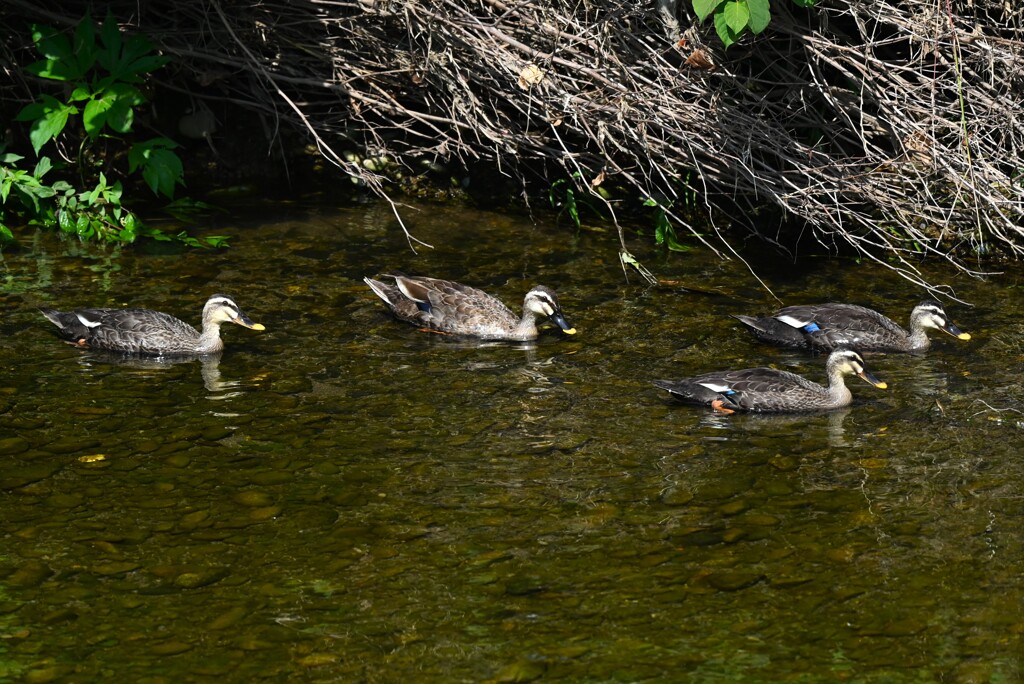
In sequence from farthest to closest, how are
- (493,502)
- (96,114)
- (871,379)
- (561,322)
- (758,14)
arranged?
(96,114) < (561,322) < (758,14) < (871,379) < (493,502)

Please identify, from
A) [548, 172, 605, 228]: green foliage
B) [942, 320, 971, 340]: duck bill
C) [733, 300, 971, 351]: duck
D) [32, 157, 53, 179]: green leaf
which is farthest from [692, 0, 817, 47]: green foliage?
[32, 157, 53, 179]: green leaf

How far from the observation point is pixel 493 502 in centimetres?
785

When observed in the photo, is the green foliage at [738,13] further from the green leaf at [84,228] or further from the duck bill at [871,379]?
the green leaf at [84,228]

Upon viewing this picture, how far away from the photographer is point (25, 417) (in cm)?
897

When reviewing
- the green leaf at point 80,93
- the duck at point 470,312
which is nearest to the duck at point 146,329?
the duck at point 470,312

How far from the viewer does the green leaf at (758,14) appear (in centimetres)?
985

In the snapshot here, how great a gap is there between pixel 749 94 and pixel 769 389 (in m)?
4.19

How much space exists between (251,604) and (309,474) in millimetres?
1593

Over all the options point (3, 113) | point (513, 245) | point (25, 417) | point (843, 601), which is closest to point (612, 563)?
point (843, 601)

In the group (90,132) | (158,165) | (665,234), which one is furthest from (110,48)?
(665,234)

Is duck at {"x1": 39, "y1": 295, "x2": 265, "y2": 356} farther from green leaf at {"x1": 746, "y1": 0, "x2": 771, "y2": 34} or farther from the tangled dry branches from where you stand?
green leaf at {"x1": 746, "y1": 0, "x2": 771, "y2": 34}

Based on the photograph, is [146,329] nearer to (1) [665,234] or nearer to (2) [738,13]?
(2) [738,13]

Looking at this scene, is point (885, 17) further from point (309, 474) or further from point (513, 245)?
point (309, 474)

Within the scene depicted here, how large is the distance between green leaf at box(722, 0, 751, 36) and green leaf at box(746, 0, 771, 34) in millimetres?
37
